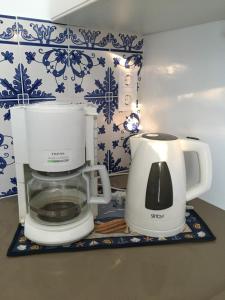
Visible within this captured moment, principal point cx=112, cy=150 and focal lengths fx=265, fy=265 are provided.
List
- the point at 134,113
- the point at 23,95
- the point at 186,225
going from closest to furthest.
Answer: the point at 186,225
the point at 23,95
the point at 134,113

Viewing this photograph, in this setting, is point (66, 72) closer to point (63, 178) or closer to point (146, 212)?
point (63, 178)

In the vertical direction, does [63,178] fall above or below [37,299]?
above

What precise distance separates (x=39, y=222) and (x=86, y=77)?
1.76 ft

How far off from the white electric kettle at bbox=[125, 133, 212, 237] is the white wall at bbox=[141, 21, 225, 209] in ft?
0.57

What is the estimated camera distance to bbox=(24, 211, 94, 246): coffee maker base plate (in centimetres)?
62

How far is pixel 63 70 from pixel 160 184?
515 mm

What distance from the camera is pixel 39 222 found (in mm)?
648

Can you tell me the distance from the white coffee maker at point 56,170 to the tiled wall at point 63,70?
0.22m

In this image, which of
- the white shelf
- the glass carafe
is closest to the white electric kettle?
the glass carafe

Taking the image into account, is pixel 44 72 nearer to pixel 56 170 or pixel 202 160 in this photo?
pixel 56 170

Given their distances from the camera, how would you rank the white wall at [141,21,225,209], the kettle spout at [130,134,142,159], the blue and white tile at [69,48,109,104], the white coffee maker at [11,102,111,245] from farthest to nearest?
1. the blue and white tile at [69,48,109,104]
2. the white wall at [141,21,225,209]
3. the kettle spout at [130,134,142,159]
4. the white coffee maker at [11,102,111,245]

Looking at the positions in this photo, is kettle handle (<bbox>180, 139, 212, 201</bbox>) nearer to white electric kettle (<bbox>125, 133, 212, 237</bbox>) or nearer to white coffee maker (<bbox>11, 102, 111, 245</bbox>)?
white electric kettle (<bbox>125, 133, 212, 237</bbox>)

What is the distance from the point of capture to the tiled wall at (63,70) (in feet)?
2.65

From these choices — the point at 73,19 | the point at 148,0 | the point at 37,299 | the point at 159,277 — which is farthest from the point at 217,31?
the point at 37,299
